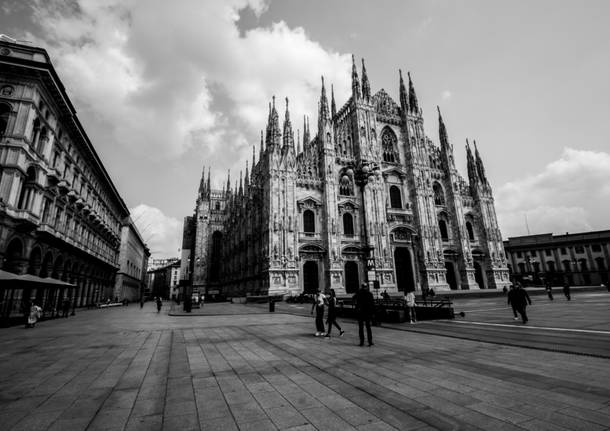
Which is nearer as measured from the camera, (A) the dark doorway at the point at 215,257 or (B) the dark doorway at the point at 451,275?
A: (B) the dark doorway at the point at 451,275

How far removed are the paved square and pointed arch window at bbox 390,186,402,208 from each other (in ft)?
109

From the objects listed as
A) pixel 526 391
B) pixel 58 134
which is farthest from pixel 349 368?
pixel 58 134

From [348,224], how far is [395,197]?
27.7ft

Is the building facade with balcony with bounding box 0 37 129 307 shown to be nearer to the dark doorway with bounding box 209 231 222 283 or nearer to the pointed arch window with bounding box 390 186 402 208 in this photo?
the dark doorway with bounding box 209 231 222 283

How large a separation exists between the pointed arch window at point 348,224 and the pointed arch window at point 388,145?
10404mm

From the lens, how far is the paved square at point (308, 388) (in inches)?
137

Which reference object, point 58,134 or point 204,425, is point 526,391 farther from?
point 58,134

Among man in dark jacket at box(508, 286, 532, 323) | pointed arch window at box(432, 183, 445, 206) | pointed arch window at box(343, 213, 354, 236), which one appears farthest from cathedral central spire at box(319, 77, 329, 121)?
man in dark jacket at box(508, 286, 532, 323)

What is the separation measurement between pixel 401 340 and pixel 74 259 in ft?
113

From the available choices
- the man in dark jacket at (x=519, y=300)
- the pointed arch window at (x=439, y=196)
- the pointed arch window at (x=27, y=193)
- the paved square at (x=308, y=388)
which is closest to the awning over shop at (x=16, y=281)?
the pointed arch window at (x=27, y=193)

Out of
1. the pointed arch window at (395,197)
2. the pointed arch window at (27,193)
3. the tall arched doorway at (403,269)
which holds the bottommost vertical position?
the tall arched doorway at (403,269)

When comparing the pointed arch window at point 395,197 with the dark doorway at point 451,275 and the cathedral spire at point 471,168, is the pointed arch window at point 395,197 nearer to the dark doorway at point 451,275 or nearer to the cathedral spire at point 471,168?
the dark doorway at point 451,275

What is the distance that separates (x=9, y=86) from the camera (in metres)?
20.7

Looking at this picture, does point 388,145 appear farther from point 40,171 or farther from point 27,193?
point 27,193
